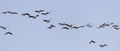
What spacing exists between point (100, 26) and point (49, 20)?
10.0ft

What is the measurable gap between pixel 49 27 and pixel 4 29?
2585 mm

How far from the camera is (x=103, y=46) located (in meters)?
39.7

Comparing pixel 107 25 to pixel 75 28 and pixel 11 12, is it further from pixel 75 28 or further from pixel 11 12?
pixel 11 12

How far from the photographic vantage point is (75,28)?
39906 millimetres

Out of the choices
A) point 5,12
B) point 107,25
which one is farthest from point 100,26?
→ point 5,12

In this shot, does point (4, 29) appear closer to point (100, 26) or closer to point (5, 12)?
point (5, 12)

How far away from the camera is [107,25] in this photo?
4006 cm

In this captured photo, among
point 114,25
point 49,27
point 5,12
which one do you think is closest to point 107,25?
point 114,25

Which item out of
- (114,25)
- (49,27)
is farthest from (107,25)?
(49,27)

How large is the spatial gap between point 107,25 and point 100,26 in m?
0.42

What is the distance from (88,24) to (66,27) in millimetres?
1332

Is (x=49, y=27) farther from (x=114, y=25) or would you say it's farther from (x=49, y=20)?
(x=114, y=25)

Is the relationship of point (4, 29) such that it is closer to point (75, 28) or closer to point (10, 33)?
point (10, 33)

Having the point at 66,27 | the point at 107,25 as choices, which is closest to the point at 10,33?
the point at 66,27
